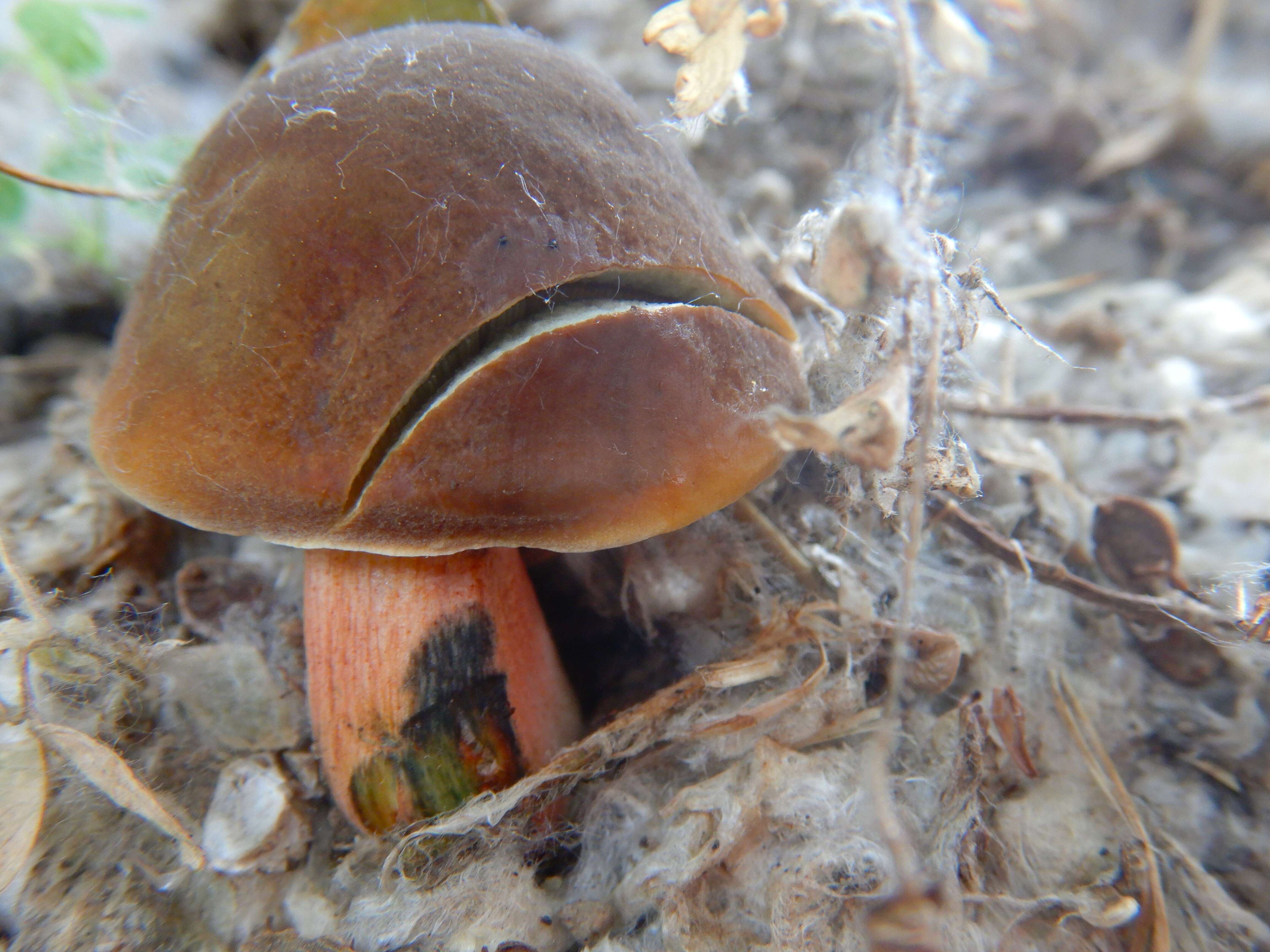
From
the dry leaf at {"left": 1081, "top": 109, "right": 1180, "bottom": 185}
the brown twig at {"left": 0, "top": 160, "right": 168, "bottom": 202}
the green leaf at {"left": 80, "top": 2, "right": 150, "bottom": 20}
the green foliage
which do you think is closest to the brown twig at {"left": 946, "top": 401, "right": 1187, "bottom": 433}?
the dry leaf at {"left": 1081, "top": 109, "right": 1180, "bottom": 185}

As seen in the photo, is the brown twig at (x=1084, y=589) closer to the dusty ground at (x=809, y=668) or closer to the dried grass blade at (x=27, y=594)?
the dusty ground at (x=809, y=668)

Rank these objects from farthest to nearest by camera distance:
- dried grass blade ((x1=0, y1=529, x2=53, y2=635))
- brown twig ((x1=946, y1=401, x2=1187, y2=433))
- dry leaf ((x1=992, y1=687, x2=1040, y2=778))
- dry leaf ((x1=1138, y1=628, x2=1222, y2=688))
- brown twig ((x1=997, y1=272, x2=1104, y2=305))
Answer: brown twig ((x1=997, y1=272, x2=1104, y2=305)), brown twig ((x1=946, y1=401, x2=1187, y2=433)), dry leaf ((x1=1138, y1=628, x2=1222, y2=688)), dry leaf ((x1=992, y1=687, x2=1040, y2=778)), dried grass blade ((x1=0, y1=529, x2=53, y2=635))

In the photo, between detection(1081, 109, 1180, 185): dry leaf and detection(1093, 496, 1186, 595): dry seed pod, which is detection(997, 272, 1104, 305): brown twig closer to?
detection(1081, 109, 1180, 185): dry leaf

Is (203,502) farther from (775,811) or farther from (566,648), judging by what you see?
(775,811)

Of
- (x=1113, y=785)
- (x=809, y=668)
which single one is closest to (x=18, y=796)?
(x=809, y=668)

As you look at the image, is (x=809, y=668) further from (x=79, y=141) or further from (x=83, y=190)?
(x=79, y=141)

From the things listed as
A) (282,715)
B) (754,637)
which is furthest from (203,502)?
(754,637)
